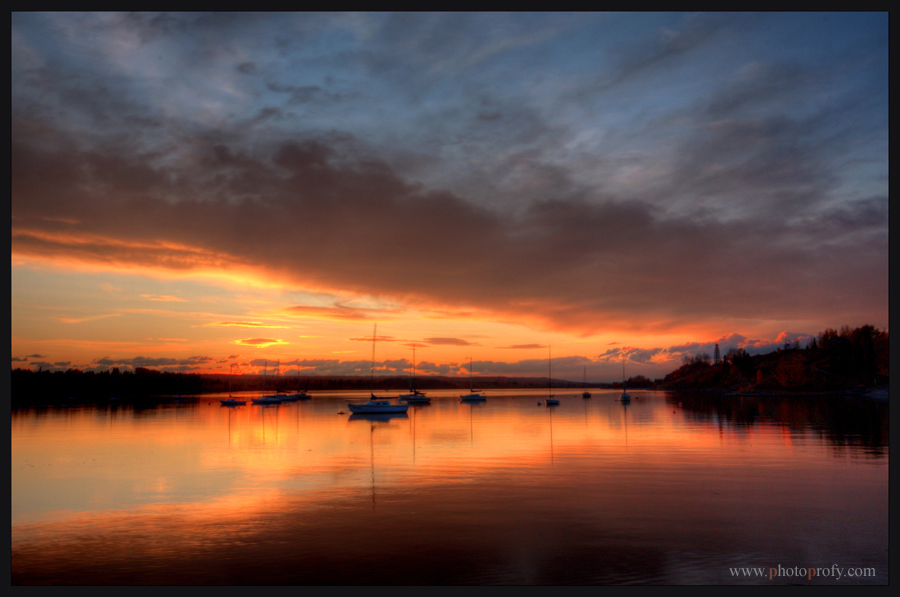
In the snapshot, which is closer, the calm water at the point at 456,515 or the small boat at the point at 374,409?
the calm water at the point at 456,515

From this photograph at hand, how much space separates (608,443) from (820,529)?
102ft

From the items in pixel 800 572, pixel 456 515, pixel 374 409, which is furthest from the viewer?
pixel 374 409

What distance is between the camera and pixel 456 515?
23.2 metres

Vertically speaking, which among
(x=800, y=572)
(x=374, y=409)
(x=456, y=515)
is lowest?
(x=374, y=409)

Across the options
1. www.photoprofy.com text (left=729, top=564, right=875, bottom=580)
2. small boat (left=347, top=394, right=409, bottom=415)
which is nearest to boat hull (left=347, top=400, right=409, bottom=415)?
small boat (left=347, top=394, right=409, bottom=415)

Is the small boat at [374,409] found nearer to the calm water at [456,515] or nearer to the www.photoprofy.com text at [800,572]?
the calm water at [456,515]

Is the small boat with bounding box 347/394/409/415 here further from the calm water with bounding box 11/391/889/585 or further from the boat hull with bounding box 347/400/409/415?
the calm water with bounding box 11/391/889/585

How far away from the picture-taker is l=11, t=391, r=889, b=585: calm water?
16.9 meters

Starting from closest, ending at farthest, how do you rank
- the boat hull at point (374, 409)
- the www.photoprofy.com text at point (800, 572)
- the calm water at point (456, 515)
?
the www.photoprofy.com text at point (800, 572) < the calm water at point (456, 515) < the boat hull at point (374, 409)

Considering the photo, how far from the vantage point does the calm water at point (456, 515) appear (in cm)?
1692

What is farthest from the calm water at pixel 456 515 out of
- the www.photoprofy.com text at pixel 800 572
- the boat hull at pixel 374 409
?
the boat hull at pixel 374 409

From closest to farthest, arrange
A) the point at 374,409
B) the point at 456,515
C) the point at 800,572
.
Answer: the point at 800,572, the point at 456,515, the point at 374,409

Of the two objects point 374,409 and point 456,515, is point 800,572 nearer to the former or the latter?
point 456,515

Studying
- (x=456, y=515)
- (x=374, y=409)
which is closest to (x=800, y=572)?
(x=456, y=515)
